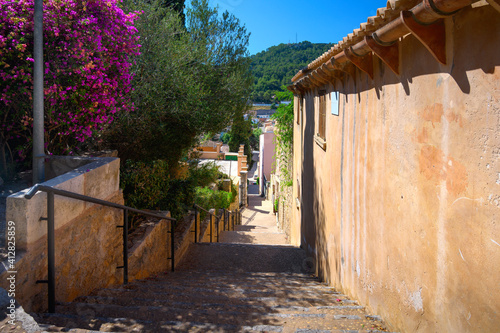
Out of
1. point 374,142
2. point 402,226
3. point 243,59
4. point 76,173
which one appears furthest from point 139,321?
A: point 243,59

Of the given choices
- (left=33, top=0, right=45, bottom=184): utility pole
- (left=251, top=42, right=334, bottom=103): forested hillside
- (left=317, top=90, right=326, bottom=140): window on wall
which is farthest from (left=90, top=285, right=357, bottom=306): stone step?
(left=251, top=42, right=334, bottom=103): forested hillside

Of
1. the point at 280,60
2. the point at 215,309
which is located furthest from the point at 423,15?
the point at 280,60

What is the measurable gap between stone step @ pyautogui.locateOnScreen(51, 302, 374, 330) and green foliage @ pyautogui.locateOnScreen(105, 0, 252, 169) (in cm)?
428

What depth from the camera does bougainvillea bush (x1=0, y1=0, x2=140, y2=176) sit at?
4902mm

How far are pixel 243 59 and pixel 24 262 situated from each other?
31.5 feet

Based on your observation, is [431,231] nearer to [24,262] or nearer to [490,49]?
[490,49]

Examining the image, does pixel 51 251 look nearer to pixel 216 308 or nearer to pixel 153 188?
pixel 216 308

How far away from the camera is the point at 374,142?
14.0ft

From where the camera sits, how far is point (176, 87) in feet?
26.3

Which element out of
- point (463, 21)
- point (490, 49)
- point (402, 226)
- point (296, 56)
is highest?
point (296, 56)

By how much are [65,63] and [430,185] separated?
→ 452cm

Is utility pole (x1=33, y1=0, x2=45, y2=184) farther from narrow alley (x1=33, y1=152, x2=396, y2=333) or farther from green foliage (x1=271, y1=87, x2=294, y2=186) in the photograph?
green foliage (x1=271, y1=87, x2=294, y2=186)

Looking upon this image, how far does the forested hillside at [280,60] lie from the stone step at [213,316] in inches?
1460

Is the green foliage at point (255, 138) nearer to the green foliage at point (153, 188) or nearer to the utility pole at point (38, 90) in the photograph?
the green foliage at point (153, 188)
